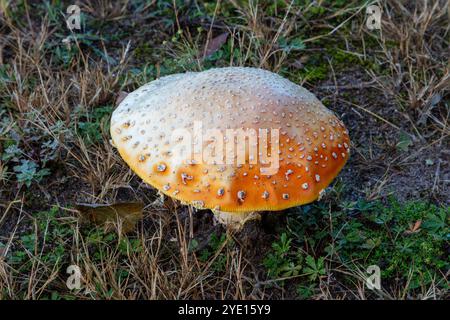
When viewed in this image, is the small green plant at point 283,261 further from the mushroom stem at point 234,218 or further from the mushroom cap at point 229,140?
the mushroom cap at point 229,140

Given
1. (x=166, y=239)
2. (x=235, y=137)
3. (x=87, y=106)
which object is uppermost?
(x=235, y=137)

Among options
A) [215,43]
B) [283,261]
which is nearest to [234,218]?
[283,261]

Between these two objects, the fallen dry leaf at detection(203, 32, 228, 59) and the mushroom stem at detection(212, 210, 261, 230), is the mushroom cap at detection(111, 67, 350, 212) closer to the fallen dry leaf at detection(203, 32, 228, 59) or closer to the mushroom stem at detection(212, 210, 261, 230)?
the mushroom stem at detection(212, 210, 261, 230)

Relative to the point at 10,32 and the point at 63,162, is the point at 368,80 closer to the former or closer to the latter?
the point at 63,162

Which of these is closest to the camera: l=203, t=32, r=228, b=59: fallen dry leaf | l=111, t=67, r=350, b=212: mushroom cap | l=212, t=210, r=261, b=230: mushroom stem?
l=111, t=67, r=350, b=212: mushroom cap

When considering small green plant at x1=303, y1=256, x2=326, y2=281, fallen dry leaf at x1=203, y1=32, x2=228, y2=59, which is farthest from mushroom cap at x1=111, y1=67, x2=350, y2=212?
fallen dry leaf at x1=203, y1=32, x2=228, y2=59

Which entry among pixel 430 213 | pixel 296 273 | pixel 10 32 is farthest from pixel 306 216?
pixel 10 32

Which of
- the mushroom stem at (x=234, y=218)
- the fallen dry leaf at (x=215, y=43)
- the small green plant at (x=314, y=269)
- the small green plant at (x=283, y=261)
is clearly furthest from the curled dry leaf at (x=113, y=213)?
the fallen dry leaf at (x=215, y=43)
